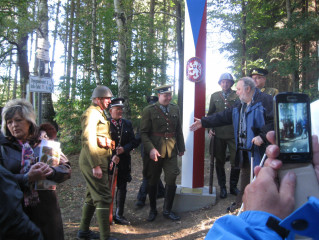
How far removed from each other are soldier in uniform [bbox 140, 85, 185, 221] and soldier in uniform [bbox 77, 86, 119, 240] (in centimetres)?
95

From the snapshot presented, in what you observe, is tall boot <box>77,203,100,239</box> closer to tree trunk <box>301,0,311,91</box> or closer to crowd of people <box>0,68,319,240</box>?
crowd of people <box>0,68,319,240</box>

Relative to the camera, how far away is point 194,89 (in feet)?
16.7

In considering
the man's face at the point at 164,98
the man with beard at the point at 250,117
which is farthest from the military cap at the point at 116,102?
the man with beard at the point at 250,117

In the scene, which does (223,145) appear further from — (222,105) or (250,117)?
(250,117)

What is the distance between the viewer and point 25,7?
8703 mm

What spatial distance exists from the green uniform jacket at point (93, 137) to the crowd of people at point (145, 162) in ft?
0.05

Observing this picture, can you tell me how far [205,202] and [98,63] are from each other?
7081 millimetres

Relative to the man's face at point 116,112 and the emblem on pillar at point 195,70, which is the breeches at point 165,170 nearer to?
the man's face at point 116,112

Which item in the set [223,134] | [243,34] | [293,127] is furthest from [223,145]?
[243,34]

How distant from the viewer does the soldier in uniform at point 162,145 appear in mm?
4715

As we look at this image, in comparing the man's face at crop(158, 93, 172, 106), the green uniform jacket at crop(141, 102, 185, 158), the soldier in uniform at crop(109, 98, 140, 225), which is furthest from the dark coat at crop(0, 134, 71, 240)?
the man's face at crop(158, 93, 172, 106)

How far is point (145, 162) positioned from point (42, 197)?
8.66ft

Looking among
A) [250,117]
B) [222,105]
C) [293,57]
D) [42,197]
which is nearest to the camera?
[42,197]

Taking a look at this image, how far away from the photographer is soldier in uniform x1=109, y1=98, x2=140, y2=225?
456 cm
